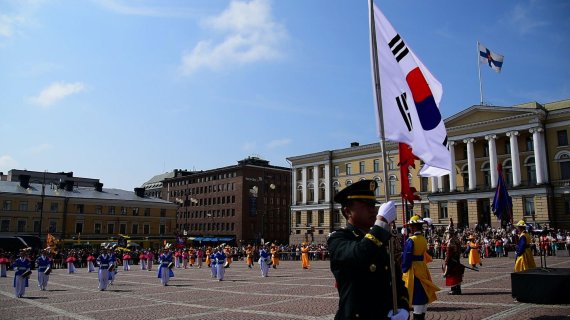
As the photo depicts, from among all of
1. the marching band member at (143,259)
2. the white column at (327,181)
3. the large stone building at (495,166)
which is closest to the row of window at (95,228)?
the white column at (327,181)

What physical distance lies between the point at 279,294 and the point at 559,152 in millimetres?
55369

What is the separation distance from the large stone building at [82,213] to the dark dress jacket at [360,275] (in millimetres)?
73477

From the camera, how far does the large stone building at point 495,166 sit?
5719 centimetres

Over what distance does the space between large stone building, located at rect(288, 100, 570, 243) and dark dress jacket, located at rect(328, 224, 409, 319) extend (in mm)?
44525

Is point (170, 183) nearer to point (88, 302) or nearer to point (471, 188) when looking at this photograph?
point (471, 188)

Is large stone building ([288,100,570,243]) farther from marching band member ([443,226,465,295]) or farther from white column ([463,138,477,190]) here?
marching band member ([443,226,465,295])

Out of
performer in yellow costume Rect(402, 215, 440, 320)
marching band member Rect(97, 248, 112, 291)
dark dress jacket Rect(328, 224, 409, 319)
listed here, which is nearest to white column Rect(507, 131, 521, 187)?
marching band member Rect(97, 248, 112, 291)

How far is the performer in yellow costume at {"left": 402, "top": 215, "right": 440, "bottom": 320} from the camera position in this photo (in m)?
9.20

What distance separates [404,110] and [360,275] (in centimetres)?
328

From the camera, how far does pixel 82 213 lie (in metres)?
77.5

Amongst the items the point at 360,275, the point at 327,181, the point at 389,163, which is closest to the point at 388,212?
the point at 360,275

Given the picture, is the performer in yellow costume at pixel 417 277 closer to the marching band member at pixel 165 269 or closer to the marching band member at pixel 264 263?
the marching band member at pixel 165 269

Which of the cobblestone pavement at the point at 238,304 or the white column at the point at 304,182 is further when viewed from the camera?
the white column at the point at 304,182

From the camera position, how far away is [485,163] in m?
65.2
